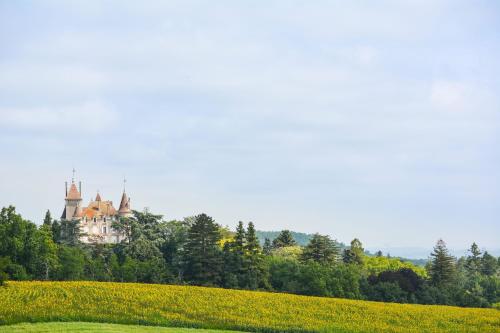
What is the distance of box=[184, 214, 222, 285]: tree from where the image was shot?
64438 mm

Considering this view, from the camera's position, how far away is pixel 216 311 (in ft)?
152

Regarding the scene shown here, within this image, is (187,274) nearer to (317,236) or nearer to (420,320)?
(317,236)

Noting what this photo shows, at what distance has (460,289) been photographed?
65562 millimetres

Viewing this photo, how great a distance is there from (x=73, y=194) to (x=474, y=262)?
60755mm

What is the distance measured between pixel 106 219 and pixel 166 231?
25440 mm

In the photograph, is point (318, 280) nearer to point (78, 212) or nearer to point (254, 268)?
point (254, 268)

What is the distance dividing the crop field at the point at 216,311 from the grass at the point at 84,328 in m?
1.71

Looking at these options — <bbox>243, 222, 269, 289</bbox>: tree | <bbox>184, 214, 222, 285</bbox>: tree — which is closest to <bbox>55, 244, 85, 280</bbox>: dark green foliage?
<bbox>184, 214, 222, 285</bbox>: tree

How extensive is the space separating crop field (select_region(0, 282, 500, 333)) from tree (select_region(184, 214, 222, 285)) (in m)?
10.8

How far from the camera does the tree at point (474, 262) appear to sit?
94.9 meters

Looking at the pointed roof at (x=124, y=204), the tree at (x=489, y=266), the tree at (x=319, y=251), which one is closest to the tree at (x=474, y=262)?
the tree at (x=489, y=266)

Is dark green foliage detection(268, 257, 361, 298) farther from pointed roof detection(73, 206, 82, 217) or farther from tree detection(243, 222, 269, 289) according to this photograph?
pointed roof detection(73, 206, 82, 217)

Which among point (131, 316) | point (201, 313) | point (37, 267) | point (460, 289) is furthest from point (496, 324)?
point (37, 267)

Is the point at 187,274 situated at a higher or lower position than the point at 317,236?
lower
